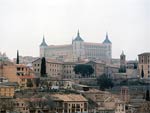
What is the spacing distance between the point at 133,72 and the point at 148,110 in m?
23.1

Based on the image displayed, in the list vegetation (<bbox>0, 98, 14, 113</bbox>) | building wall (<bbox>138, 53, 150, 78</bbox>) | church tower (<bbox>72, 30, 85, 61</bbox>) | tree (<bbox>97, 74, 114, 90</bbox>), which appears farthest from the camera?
church tower (<bbox>72, 30, 85, 61</bbox>)

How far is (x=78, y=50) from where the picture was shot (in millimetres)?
86312

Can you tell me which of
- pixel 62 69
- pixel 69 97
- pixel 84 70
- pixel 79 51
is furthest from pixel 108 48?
pixel 69 97

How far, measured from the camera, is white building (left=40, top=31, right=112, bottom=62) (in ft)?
282

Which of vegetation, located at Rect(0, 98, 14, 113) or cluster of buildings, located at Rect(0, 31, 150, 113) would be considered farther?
cluster of buildings, located at Rect(0, 31, 150, 113)

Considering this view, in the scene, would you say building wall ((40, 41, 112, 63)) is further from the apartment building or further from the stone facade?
the apartment building

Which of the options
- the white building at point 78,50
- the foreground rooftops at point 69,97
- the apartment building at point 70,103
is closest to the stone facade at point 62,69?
the foreground rooftops at point 69,97

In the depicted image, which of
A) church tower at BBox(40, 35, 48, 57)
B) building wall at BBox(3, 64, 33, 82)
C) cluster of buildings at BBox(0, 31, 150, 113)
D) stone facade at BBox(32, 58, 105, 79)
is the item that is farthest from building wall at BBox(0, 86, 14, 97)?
church tower at BBox(40, 35, 48, 57)

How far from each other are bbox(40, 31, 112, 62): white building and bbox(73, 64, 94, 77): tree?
24826 mm

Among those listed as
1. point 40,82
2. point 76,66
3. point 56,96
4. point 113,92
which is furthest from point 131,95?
point 76,66

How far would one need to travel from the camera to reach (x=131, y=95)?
45719 mm

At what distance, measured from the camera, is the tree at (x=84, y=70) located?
2239 inches

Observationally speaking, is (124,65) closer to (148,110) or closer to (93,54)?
(93,54)

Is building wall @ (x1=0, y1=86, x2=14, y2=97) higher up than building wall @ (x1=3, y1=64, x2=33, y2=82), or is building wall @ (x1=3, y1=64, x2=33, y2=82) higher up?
building wall @ (x1=3, y1=64, x2=33, y2=82)
